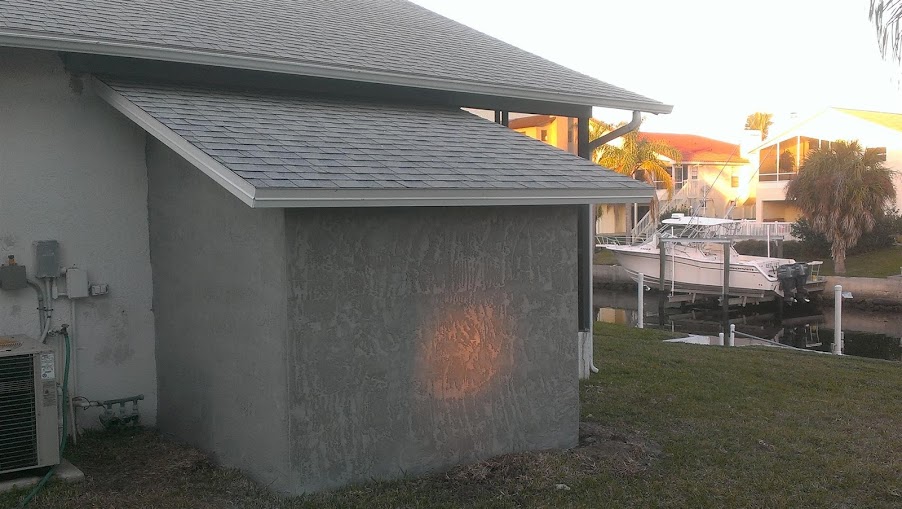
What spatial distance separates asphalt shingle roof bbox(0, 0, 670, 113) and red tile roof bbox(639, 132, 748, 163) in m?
39.3

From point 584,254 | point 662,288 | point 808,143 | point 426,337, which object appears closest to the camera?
point 426,337

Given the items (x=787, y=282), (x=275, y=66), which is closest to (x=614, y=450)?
(x=275, y=66)

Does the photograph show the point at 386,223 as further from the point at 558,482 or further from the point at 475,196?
the point at 558,482

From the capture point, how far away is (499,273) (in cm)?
731

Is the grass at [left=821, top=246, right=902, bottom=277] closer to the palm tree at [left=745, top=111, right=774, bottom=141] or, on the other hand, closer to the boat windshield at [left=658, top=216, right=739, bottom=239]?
the boat windshield at [left=658, top=216, right=739, bottom=239]

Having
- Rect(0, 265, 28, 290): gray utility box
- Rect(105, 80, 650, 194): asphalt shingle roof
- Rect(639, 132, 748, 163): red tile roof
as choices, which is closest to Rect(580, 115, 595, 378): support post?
Rect(105, 80, 650, 194): asphalt shingle roof

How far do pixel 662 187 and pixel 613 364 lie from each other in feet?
122

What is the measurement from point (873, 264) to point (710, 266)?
23.0 ft

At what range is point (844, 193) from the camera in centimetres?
3275

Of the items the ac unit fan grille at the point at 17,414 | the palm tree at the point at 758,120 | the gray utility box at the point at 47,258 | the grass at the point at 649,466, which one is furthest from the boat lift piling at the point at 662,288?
the palm tree at the point at 758,120

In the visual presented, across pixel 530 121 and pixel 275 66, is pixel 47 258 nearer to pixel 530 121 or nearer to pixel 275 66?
pixel 275 66

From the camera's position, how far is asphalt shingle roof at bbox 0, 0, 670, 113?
7371 millimetres

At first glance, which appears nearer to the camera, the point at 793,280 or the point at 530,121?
the point at 530,121

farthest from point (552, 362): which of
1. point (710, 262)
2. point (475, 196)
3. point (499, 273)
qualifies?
point (710, 262)
